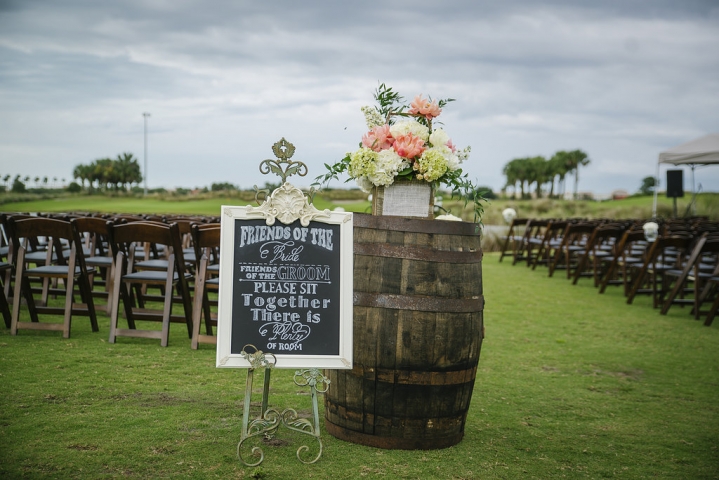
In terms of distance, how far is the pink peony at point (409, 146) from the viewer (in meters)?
3.99

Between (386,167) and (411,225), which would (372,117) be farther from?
(411,225)

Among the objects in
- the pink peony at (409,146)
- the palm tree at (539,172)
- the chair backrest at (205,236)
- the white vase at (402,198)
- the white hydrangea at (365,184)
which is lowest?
the chair backrest at (205,236)

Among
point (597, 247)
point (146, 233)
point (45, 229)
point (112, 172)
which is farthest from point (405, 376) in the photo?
point (112, 172)

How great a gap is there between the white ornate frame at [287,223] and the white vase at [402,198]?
636 mm

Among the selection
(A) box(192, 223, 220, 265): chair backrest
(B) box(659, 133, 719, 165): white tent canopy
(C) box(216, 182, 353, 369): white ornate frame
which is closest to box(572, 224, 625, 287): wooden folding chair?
(B) box(659, 133, 719, 165): white tent canopy

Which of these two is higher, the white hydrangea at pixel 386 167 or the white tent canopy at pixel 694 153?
the white tent canopy at pixel 694 153

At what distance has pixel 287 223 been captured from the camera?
11.6 feet

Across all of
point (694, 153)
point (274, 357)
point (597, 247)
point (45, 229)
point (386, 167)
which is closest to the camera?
point (274, 357)

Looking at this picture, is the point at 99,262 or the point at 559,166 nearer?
the point at 99,262

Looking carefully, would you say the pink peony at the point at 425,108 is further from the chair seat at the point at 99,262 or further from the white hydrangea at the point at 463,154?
the chair seat at the point at 99,262

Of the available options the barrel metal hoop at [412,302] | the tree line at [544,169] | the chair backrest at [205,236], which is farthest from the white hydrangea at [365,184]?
the tree line at [544,169]

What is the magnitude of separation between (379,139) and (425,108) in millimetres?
441

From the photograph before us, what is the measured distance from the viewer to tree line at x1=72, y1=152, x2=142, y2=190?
76938 millimetres

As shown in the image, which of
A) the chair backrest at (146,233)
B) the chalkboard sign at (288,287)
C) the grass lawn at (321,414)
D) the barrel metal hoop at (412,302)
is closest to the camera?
the grass lawn at (321,414)
